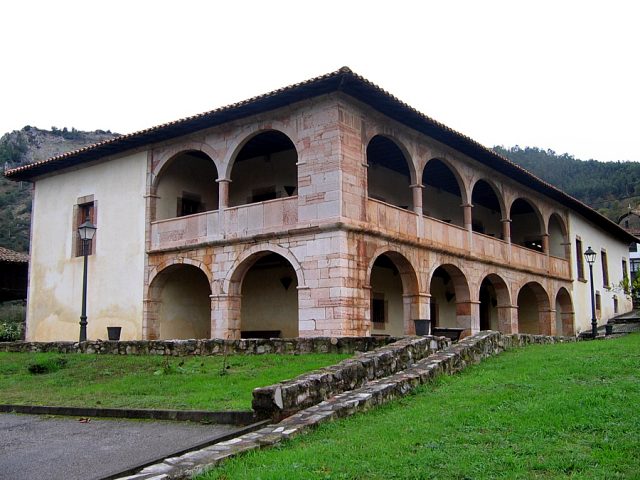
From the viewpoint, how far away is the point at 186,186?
19672 millimetres

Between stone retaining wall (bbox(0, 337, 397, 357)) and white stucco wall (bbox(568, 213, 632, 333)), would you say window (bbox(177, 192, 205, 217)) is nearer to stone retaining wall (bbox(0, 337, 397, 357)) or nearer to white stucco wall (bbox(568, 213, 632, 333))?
stone retaining wall (bbox(0, 337, 397, 357))

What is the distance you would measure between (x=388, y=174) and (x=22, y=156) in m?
47.7

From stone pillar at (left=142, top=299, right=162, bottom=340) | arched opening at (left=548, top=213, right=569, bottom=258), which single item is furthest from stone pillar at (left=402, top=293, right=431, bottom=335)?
arched opening at (left=548, top=213, right=569, bottom=258)

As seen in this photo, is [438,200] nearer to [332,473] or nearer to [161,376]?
[161,376]

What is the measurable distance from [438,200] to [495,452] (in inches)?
737

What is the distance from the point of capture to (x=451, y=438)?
605 cm

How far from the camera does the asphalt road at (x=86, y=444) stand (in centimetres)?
600

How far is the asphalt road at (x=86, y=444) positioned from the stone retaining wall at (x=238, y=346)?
13.7ft

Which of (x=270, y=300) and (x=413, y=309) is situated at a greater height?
(x=270, y=300)

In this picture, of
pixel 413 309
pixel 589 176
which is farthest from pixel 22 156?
pixel 589 176

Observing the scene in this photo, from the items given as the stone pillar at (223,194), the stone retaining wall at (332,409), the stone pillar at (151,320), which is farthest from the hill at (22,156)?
the stone retaining wall at (332,409)

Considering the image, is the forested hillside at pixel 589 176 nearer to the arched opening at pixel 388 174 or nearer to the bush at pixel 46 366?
the arched opening at pixel 388 174

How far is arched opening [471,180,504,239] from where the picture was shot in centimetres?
2561

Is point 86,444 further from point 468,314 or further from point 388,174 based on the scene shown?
point 388,174
